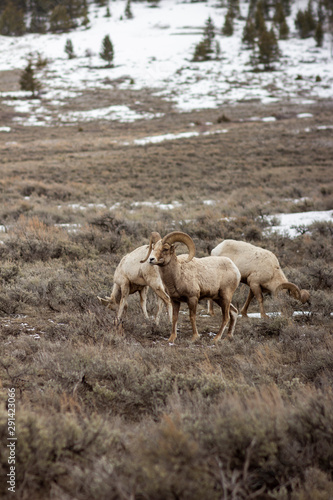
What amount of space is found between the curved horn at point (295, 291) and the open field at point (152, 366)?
1.00 feet

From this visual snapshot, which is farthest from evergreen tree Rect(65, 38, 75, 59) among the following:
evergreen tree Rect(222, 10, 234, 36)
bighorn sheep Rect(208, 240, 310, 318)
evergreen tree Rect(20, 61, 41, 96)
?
bighorn sheep Rect(208, 240, 310, 318)

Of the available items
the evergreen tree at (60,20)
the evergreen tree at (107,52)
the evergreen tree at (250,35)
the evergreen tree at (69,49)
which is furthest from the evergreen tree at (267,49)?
the evergreen tree at (60,20)

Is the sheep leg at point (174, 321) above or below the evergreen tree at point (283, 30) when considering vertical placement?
below

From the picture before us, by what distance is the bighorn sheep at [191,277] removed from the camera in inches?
239

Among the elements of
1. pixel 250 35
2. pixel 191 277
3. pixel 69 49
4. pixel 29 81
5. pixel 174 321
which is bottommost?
pixel 174 321

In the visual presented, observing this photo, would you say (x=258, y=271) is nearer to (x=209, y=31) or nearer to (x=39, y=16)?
(x=209, y=31)

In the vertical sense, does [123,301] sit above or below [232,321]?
above

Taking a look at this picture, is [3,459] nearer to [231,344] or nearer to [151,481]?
[151,481]

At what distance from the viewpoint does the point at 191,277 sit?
20.8 feet

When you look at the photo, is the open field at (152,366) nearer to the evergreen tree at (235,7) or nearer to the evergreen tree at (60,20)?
the evergreen tree at (60,20)

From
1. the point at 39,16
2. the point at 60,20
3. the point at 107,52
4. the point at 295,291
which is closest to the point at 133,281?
the point at 295,291

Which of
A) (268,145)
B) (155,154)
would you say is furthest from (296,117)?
(155,154)

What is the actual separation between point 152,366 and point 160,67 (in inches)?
3101

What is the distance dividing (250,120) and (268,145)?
13.9 meters
